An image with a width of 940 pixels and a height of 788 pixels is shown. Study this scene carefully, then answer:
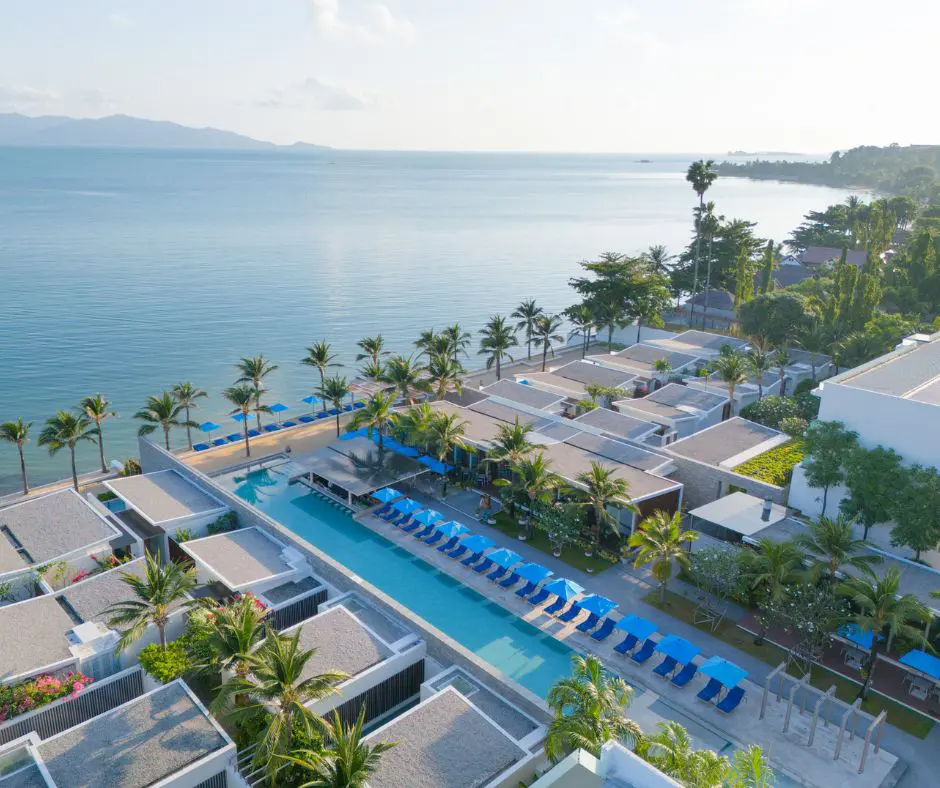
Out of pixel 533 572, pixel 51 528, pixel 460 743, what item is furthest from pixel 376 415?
pixel 460 743

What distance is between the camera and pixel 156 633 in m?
23.4

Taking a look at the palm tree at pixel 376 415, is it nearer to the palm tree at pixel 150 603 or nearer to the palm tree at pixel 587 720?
the palm tree at pixel 150 603

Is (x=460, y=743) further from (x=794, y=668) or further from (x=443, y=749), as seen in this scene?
(x=794, y=668)

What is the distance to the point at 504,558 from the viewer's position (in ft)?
103

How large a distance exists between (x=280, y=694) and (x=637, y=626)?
1407 centimetres

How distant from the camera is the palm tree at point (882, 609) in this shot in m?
23.1

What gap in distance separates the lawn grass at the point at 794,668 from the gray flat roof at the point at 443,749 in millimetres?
12556

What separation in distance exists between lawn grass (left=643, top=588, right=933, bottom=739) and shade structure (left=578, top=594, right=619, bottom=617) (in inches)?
111

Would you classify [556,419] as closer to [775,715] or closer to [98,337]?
[775,715]

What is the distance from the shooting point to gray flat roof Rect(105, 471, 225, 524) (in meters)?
30.7

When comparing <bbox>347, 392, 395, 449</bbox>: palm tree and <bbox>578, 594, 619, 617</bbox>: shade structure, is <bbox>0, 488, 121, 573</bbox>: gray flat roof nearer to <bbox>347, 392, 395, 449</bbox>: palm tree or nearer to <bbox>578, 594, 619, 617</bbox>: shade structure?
<bbox>347, 392, 395, 449</bbox>: palm tree

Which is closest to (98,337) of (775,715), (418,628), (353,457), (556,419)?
(353,457)

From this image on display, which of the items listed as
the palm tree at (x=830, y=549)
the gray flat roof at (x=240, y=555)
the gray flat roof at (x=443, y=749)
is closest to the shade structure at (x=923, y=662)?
the palm tree at (x=830, y=549)

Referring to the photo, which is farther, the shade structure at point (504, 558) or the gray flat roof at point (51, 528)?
the shade structure at point (504, 558)
